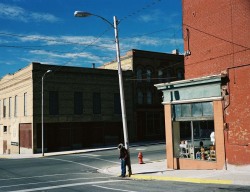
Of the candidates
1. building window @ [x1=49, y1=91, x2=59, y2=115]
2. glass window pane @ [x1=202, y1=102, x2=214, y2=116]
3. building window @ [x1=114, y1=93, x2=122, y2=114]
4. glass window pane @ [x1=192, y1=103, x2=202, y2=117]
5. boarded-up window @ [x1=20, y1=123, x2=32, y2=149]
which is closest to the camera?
glass window pane @ [x1=202, y1=102, x2=214, y2=116]

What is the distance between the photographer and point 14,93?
4859 cm

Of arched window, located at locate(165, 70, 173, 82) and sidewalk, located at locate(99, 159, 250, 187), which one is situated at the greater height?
arched window, located at locate(165, 70, 173, 82)

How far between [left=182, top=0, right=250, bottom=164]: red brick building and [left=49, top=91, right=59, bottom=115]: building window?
26374 mm

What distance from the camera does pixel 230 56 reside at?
1748 cm

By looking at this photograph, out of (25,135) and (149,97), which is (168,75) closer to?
(149,97)

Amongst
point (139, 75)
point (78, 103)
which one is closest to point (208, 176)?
point (78, 103)

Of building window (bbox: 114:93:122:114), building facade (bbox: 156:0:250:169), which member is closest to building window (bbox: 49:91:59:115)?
building window (bbox: 114:93:122:114)

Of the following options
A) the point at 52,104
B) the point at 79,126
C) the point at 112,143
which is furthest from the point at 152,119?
the point at 52,104

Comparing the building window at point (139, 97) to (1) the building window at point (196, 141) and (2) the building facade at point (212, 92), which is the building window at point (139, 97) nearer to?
(2) the building facade at point (212, 92)

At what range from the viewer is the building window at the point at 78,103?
1756 inches

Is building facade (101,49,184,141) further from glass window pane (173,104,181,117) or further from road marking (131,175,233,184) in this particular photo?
road marking (131,175,233,184)

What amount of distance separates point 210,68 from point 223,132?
12.1 ft

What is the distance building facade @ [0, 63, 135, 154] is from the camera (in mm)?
42188

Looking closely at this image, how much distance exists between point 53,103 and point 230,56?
96.2 ft
